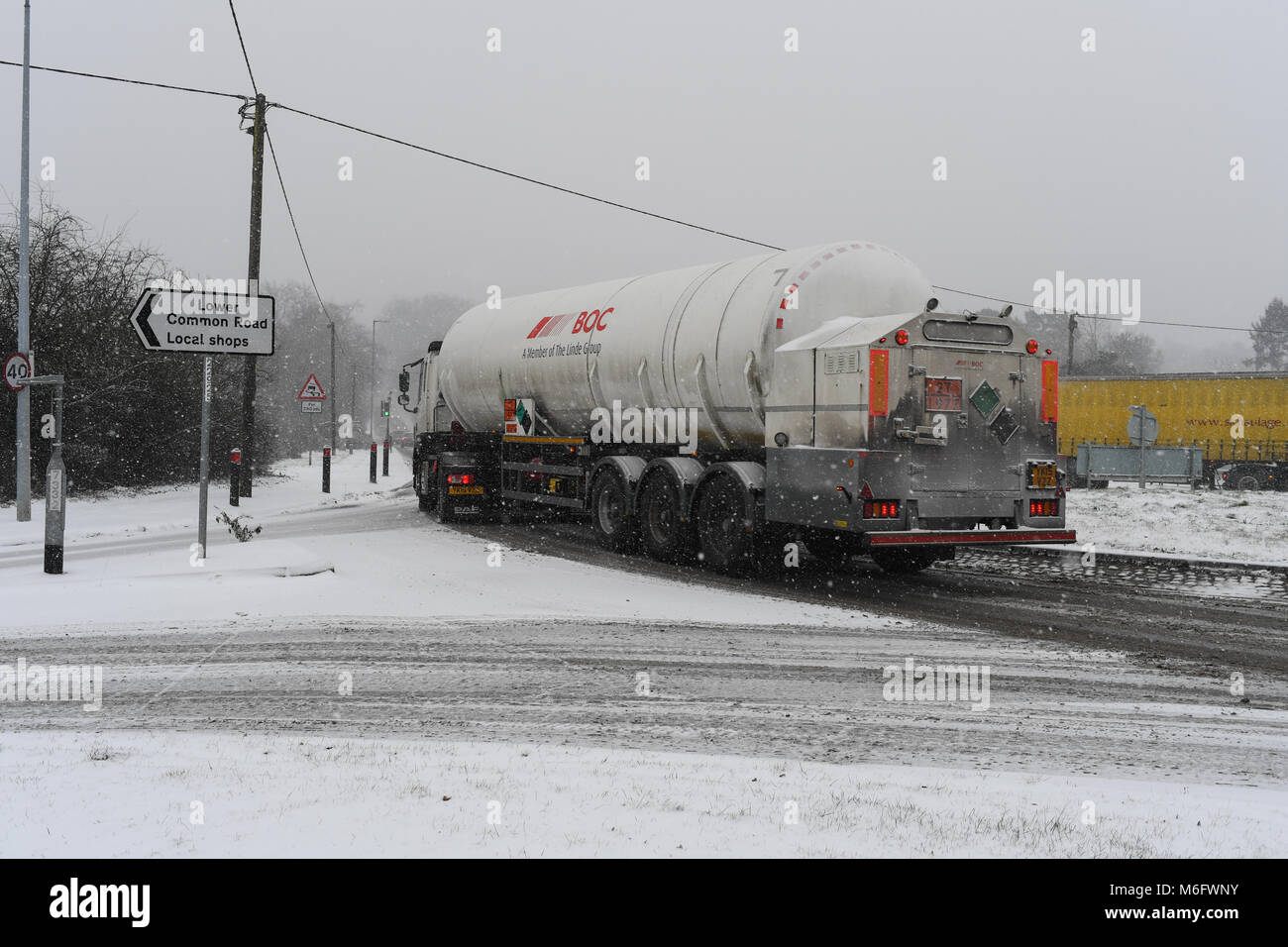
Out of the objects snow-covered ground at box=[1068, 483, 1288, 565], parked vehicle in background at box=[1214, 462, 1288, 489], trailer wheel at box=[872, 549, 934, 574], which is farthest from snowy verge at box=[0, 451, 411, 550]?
parked vehicle in background at box=[1214, 462, 1288, 489]

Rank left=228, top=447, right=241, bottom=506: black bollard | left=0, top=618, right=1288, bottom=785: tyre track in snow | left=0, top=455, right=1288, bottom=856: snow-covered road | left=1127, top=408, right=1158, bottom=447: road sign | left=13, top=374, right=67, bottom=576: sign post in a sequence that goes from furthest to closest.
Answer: left=228, top=447, right=241, bottom=506: black bollard
left=1127, top=408, right=1158, bottom=447: road sign
left=13, top=374, right=67, bottom=576: sign post
left=0, top=618, right=1288, bottom=785: tyre track in snow
left=0, top=455, right=1288, bottom=856: snow-covered road

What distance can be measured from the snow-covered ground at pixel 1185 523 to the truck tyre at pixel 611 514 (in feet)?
21.1

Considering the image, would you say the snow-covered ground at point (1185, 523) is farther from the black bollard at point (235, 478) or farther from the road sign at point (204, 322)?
the black bollard at point (235, 478)

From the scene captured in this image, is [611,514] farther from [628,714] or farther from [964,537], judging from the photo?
[628,714]

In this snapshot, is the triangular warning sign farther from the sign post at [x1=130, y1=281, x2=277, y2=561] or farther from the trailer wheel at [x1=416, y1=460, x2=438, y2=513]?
the sign post at [x1=130, y1=281, x2=277, y2=561]

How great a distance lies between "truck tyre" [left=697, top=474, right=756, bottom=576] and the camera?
12.4 m

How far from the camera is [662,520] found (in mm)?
14008

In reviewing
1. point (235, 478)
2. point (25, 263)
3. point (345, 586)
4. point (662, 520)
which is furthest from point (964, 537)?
point (235, 478)

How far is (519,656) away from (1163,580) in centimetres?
796

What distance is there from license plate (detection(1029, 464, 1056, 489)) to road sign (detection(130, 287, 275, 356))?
26.3ft

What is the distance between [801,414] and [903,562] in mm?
3163

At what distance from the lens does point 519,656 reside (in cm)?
820

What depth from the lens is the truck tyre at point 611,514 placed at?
14.7 m

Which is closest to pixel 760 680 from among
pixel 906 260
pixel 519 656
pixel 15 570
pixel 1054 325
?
pixel 519 656
